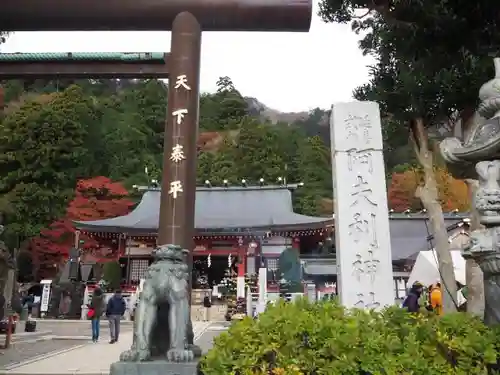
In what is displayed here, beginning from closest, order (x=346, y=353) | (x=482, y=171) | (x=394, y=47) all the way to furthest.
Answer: (x=346, y=353)
(x=482, y=171)
(x=394, y=47)

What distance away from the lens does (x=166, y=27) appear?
691 cm

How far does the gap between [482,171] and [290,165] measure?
37.0m

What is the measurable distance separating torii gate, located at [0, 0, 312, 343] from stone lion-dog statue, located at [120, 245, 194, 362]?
240cm

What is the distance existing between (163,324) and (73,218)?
2528 centimetres

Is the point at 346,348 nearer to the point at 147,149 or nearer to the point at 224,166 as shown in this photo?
the point at 224,166

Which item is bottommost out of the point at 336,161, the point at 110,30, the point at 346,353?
the point at 346,353

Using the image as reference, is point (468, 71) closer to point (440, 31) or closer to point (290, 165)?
point (440, 31)

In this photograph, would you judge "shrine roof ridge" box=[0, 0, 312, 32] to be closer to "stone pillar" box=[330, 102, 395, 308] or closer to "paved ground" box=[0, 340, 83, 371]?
"stone pillar" box=[330, 102, 395, 308]

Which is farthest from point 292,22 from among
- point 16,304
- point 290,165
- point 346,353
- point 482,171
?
point 290,165

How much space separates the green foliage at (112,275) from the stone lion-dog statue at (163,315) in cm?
1805

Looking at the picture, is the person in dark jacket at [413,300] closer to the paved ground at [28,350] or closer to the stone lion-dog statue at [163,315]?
the stone lion-dog statue at [163,315]

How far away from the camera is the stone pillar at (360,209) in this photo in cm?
607

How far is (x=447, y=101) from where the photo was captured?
750 cm

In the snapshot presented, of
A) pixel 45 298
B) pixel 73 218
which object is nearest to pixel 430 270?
pixel 45 298
